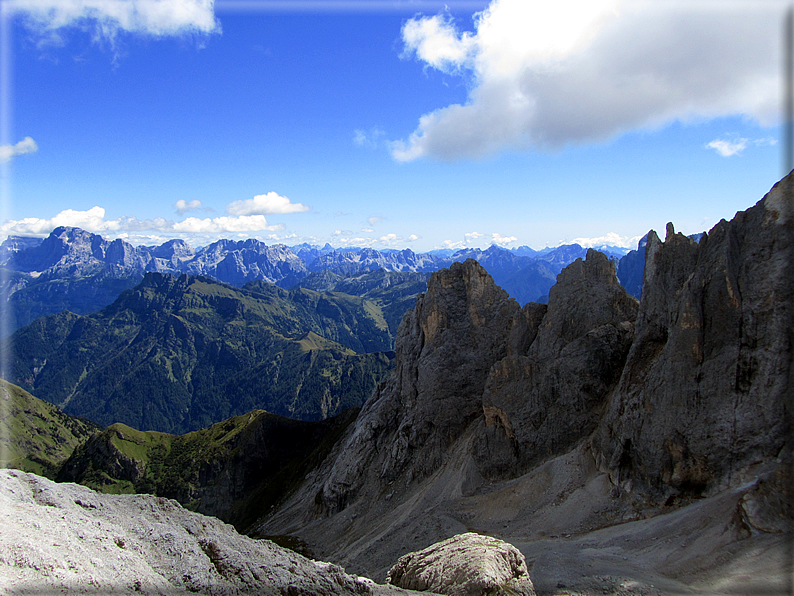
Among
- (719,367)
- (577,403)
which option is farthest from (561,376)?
(719,367)

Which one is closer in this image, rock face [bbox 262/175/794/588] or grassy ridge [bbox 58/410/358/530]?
rock face [bbox 262/175/794/588]

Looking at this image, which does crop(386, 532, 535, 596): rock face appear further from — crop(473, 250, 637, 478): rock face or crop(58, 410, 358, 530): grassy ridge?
crop(58, 410, 358, 530): grassy ridge

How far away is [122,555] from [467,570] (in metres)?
20.4

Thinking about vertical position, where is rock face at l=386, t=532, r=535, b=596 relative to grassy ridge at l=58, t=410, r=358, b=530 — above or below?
above

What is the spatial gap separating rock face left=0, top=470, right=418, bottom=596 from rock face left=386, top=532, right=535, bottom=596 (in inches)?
153

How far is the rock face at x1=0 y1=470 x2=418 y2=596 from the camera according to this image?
52.6 feet

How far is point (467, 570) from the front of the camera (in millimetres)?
27469

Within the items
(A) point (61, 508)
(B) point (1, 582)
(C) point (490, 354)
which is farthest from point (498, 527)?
(B) point (1, 582)

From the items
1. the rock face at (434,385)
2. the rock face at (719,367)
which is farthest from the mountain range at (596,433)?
the rock face at (434,385)

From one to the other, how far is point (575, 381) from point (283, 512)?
74.7 meters

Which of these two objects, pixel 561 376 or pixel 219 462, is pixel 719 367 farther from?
pixel 219 462

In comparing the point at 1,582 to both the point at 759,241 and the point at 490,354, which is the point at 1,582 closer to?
the point at 759,241

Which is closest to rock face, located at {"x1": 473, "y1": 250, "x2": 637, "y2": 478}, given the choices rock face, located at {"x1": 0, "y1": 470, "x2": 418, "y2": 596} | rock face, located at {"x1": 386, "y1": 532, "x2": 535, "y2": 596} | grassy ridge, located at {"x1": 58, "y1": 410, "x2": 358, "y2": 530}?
rock face, located at {"x1": 386, "y1": 532, "x2": 535, "y2": 596}

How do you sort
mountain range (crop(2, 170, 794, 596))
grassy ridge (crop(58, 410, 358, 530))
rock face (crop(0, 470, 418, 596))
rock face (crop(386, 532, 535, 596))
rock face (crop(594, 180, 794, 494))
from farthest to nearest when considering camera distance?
grassy ridge (crop(58, 410, 358, 530)) < rock face (crop(594, 180, 794, 494)) < mountain range (crop(2, 170, 794, 596)) < rock face (crop(386, 532, 535, 596)) < rock face (crop(0, 470, 418, 596))
